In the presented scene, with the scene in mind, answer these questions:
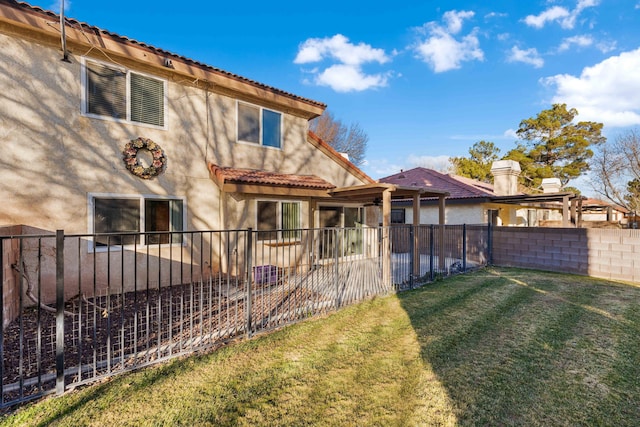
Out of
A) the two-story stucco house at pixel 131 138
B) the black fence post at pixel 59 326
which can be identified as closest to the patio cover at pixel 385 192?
the two-story stucco house at pixel 131 138

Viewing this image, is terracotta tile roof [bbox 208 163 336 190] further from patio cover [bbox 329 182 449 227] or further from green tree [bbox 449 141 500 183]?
green tree [bbox 449 141 500 183]

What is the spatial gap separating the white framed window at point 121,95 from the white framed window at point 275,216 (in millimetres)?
3587

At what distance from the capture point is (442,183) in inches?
672

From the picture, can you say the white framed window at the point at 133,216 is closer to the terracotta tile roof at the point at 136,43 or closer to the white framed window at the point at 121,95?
the white framed window at the point at 121,95

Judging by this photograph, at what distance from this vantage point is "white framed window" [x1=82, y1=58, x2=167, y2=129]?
21.8ft

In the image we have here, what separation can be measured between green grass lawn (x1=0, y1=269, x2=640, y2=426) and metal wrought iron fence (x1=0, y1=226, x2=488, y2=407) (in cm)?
44

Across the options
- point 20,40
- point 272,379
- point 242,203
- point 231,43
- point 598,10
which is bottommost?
point 272,379

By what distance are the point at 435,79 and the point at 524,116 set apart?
15651 mm

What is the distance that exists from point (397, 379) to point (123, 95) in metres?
8.34

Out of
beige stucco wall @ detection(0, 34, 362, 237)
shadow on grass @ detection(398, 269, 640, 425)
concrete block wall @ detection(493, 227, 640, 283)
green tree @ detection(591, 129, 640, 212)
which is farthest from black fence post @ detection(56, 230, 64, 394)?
green tree @ detection(591, 129, 640, 212)

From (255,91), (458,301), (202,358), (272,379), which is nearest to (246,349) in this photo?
(202,358)

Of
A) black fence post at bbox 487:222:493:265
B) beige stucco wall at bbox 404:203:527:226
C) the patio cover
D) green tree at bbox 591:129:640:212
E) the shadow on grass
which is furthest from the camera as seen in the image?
green tree at bbox 591:129:640:212

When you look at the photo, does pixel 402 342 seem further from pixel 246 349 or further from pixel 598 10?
pixel 598 10

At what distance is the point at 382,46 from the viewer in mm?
16453
